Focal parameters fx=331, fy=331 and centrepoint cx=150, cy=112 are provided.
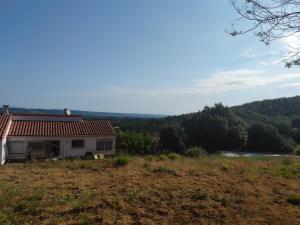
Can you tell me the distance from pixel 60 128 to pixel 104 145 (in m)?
4.37

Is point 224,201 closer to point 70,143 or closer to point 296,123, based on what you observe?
point 70,143

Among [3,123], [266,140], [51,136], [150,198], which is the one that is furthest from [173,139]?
[150,198]

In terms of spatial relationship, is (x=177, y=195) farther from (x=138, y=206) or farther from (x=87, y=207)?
(x=87, y=207)

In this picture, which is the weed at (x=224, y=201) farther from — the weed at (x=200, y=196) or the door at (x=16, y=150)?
the door at (x=16, y=150)

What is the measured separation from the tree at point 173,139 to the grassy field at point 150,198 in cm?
4518

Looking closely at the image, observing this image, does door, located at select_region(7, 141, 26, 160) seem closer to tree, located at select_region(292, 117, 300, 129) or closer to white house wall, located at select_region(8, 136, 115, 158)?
white house wall, located at select_region(8, 136, 115, 158)

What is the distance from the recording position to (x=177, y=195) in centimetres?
923

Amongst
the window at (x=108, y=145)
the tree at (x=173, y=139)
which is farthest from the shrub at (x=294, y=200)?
the tree at (x=173, y=139)

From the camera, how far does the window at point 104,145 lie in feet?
102

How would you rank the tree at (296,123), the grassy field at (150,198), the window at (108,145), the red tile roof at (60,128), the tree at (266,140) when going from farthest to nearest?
the tree at (296,123) < the tree at (266,140) < the window at (108,145) < the red tile roof at (60,128) < the grassy field at (150,198)

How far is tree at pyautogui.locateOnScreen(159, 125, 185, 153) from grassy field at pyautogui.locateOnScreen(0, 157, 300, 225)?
45182mm

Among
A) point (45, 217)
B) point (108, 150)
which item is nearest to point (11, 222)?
point (45, 217)

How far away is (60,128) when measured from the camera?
98.8 feet

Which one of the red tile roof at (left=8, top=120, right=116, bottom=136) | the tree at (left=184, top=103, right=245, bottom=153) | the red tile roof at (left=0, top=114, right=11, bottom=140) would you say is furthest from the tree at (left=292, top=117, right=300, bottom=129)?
the red tile roof at (left=0, top=114, right=11, bottom=140)
